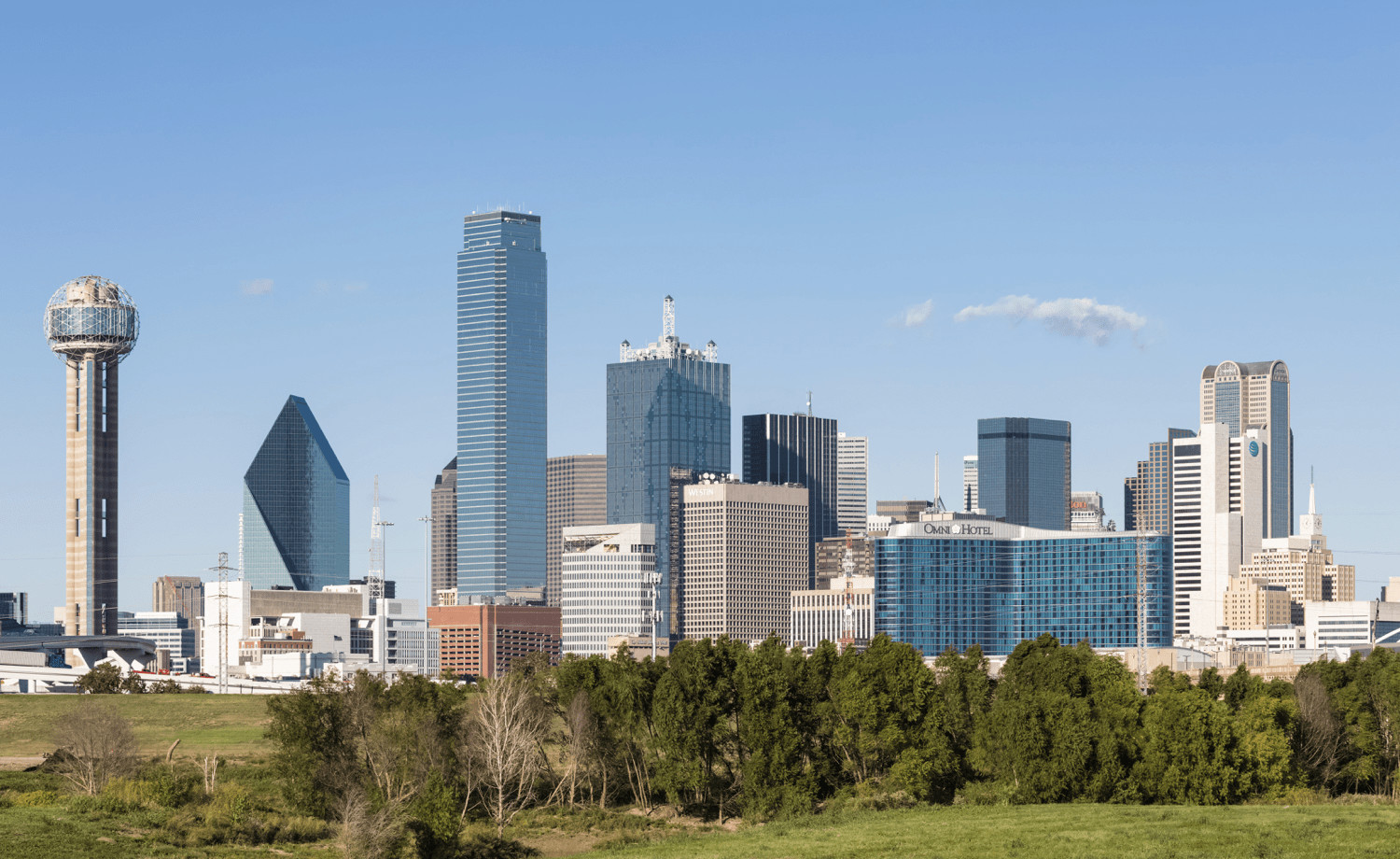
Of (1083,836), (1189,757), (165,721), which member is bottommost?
(165,721)

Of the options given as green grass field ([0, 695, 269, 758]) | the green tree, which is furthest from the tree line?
green grass field ([0, 695, 269, 758])

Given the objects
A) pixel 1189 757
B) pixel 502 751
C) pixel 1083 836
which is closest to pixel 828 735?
pixel 502 751

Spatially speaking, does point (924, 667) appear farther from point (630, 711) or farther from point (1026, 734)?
point (630, 711)

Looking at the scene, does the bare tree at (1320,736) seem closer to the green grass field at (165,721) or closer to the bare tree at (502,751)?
the bare tree at (502,751)

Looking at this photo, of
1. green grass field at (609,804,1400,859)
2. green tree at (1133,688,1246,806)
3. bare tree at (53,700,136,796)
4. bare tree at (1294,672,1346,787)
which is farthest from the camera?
bare tree at (1294,672,1346,787)

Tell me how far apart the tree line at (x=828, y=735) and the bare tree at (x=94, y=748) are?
930 cm

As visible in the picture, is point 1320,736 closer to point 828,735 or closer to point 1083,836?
point 828,735

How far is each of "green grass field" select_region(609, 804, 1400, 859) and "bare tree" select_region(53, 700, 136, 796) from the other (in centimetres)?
3365

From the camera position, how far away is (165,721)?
150000 mm

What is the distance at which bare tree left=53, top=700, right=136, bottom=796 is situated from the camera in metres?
109

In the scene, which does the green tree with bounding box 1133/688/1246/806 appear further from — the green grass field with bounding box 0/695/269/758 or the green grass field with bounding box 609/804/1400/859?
the green grass field with bounding box 0/695/269/758

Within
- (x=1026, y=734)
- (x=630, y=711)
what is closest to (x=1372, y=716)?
(x=1026, y=734)

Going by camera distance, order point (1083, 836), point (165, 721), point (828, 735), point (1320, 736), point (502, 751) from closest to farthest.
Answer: point (1083, 836), point (502, 751), point (1320, 736), point (828, 735), point (165, 721)

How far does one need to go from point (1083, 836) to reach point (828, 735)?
36.0m
